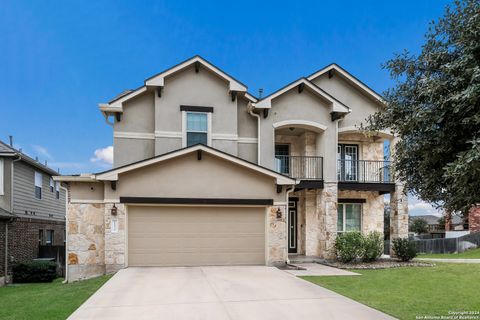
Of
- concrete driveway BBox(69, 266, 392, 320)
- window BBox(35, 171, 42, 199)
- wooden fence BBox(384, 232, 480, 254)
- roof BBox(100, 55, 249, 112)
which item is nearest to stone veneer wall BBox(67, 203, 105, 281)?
concrete driveway BBox(69, 266, 392, 320)

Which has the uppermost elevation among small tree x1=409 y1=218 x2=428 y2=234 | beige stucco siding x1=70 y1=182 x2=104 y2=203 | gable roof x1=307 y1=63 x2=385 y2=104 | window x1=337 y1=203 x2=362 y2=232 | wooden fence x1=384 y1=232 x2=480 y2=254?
gable roof x1=307 y1=63 x2=385 y2=104

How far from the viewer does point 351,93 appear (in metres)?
16.5

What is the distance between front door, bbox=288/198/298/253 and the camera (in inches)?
635

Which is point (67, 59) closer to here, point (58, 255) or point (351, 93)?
point (58, 255)

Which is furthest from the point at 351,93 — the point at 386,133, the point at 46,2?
the point at 46,2

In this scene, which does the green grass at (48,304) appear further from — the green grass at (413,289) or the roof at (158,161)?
the green grass at (413,289)

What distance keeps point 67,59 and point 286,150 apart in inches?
626

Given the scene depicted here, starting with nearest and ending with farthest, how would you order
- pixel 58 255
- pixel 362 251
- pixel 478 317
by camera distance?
pixel 478 317
pixel 362 251
pixel 58 255

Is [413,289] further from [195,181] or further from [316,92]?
[316,92]

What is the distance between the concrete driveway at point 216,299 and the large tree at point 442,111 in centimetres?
266

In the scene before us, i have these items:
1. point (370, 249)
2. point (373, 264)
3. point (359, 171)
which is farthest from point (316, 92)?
point (373, 264)

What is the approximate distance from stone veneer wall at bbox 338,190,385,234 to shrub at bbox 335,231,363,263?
276 centimetres

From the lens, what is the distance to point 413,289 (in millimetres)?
8922

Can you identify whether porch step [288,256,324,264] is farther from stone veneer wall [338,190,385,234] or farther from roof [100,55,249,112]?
roof [100,55,249,112]
